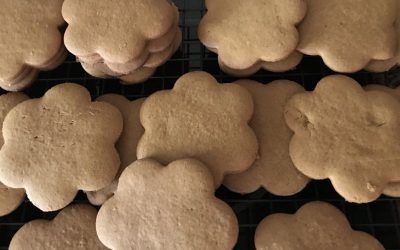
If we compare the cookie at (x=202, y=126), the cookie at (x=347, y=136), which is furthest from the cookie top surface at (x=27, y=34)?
the cookie at (x=347, y=136)

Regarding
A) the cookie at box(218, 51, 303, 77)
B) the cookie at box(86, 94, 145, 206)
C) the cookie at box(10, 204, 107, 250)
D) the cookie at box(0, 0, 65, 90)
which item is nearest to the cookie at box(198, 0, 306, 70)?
the cookie at box(218, 51, 303, 77)

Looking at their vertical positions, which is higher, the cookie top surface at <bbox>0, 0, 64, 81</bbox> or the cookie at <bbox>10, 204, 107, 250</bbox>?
the cookie top surface at <bbox>0, 0, 64, 81</bbox>

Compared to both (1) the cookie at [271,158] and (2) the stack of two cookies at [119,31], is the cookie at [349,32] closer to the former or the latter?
(1) the cookie at [271,158]

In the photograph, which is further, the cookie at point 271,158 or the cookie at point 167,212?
the cookie at point 271,158

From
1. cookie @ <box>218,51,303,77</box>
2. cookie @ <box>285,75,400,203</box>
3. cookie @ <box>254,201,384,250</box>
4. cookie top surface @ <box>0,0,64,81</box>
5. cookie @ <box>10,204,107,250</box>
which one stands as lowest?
cookie @ <box>10,204,107,250</box>

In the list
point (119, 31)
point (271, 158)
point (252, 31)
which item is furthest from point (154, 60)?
point (271, 158)

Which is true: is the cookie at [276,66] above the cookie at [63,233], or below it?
above

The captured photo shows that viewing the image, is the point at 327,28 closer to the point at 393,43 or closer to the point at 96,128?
the point at 393,43

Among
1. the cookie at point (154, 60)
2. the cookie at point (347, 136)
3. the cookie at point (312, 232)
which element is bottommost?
the cookie at point (312, 232)

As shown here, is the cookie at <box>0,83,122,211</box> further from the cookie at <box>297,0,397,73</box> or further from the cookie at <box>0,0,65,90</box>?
the cookie at <box>297,0,397,73</box>

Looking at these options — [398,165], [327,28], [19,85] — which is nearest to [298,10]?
[327,28]
